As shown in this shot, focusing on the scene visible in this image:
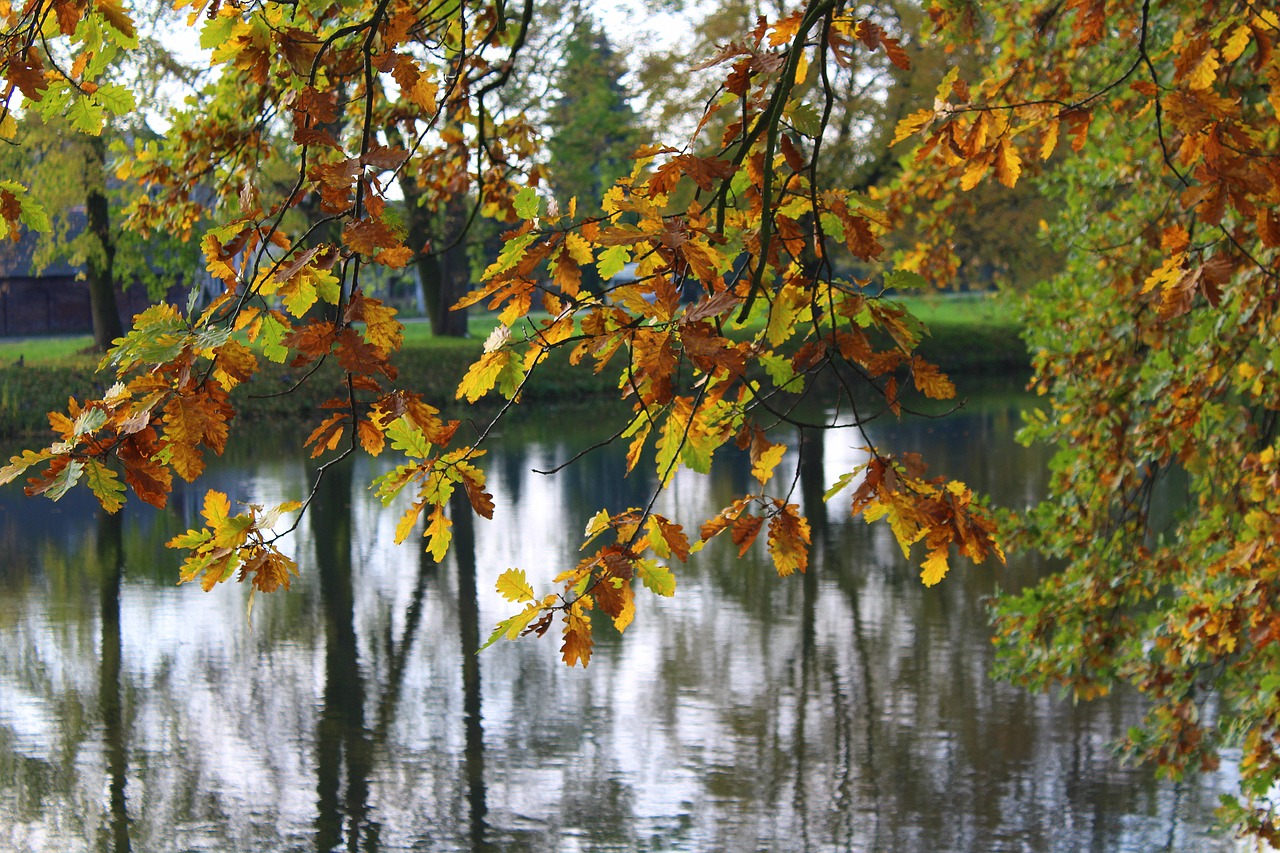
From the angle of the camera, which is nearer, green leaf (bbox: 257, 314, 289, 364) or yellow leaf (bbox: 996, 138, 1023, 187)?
green leaf (bbox: 257, 314, 289, 364)

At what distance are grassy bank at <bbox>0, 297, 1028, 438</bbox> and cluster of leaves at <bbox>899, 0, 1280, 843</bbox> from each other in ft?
17.9

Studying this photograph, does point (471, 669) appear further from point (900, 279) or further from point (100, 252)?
point (100, 252)

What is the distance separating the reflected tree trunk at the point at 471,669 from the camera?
22.6 ft

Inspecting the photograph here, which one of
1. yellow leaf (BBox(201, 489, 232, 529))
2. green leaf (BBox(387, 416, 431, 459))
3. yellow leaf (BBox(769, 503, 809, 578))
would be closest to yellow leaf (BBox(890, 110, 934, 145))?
yellow leaf (BBox(769, 503, 809, 578))

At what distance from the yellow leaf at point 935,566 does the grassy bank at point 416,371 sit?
Result: 395 inches

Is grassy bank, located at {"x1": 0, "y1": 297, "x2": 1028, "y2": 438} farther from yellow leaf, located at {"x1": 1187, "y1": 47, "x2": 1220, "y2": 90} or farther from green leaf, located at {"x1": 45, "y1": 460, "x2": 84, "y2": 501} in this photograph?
green leaf, located at {"x1": 45, "y1": 460, "x2": 84, "y2": 501}

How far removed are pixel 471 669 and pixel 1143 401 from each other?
178 inches

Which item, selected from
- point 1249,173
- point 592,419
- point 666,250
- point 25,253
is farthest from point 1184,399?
point 25,253

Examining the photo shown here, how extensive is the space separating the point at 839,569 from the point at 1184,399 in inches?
249

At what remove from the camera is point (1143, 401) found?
6445 millimetres

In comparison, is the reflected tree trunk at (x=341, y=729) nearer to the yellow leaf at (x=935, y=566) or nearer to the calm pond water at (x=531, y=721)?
the calm pond water at (x=531, y=721)

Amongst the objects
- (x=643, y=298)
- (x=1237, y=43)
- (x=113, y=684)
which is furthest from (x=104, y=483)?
(x=113, y=684)

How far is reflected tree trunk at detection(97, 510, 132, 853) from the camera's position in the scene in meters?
6.77

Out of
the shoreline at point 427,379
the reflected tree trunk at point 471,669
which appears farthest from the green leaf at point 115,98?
the shoreline at point 427,379
